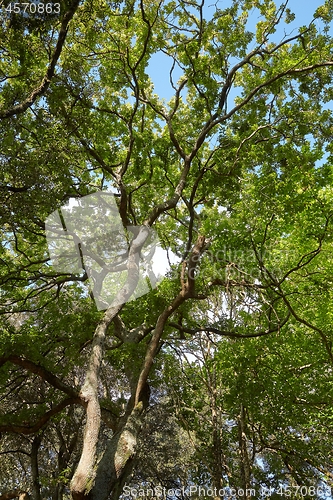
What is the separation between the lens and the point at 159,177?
10.4 meters

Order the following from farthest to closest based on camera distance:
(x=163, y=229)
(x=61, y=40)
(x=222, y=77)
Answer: (x=163, y=229)
(x=222, y=77)
(x=61, y=40)

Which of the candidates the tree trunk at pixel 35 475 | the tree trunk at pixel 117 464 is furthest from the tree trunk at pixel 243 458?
the tree trunk at pixel 35 475

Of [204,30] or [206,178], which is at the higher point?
[204,30]

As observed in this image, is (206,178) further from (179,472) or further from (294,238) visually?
(179,472)

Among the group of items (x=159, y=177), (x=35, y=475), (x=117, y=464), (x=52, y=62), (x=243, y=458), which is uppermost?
(x=159, y=177)

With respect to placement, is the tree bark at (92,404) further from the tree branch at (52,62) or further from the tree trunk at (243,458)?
the tree trunk at (243,458)

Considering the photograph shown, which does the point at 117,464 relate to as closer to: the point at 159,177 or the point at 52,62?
the point at 52,62

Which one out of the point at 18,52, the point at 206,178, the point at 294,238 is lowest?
the point at 294,238

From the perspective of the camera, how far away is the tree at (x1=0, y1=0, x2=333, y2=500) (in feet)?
19.7

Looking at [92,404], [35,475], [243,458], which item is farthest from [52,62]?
[35,475]

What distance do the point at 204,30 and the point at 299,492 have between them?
12536 mm

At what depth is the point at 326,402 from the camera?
8.29 m

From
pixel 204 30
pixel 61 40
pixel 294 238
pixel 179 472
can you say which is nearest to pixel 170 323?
pixel 294 238

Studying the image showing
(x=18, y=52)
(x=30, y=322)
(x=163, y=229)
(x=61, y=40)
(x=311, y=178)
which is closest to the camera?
(x=61, y=40)
